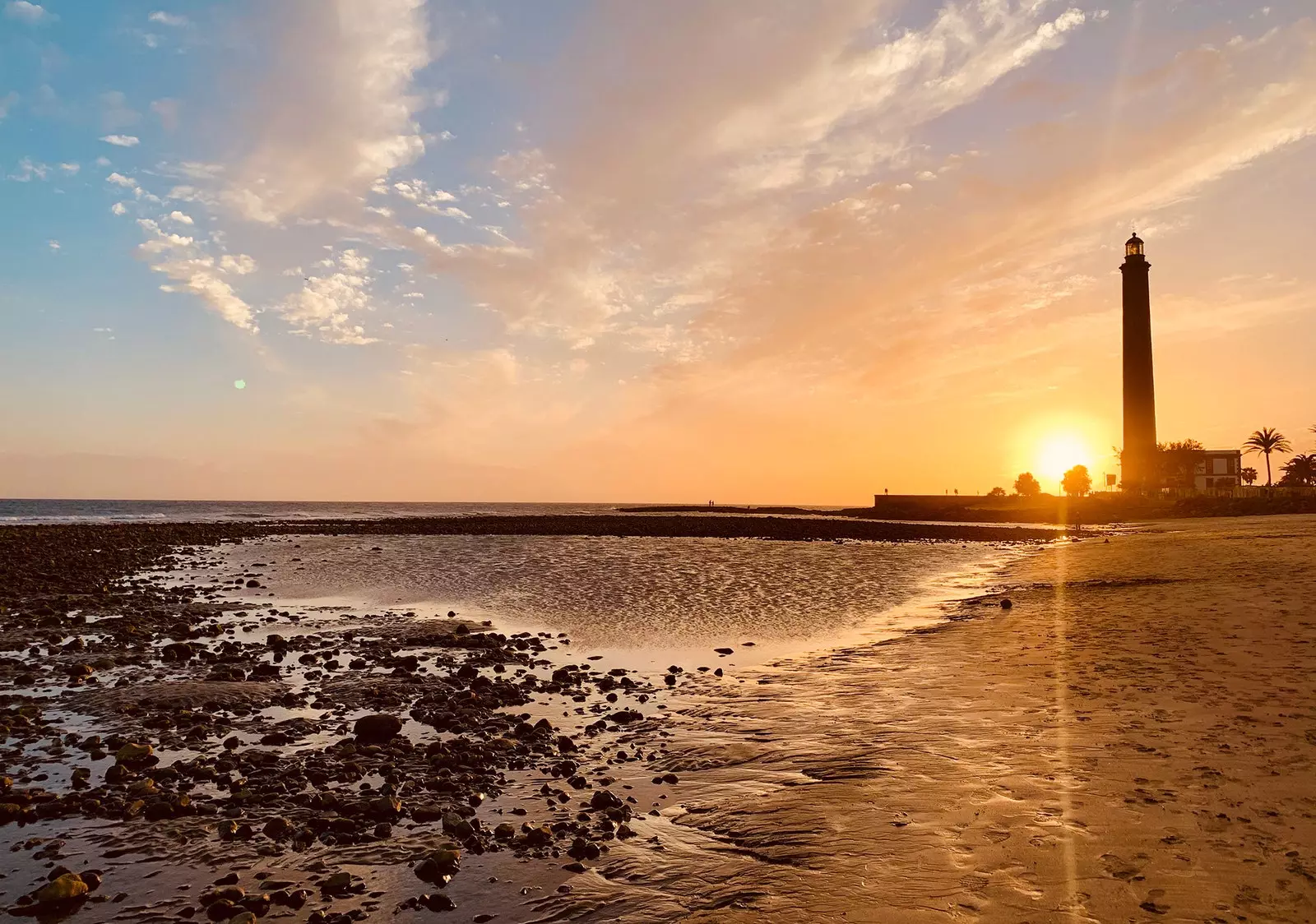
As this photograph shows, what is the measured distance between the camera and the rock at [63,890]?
6133 mm

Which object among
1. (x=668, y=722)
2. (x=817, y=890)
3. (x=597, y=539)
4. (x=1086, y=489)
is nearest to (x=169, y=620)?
(x=668, y=722)

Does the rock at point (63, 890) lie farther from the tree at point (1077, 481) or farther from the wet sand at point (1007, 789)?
the tree at point (1077, 481)

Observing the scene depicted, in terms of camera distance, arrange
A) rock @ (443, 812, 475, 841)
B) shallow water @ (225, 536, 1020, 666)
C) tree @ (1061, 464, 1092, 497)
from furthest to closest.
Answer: tree @ (1061, 464, 1092, 497) → shallow water @ (225, 536, 1020, 666) → rock @ (443, 812, 475, 841)

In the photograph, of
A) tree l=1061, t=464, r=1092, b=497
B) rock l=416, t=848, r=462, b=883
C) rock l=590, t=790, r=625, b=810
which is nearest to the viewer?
rock l=416, t=848, r=462, b=883

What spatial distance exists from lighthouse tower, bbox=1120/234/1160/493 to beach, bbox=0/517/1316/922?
89198 millimetres

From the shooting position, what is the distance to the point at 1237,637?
14.4 m

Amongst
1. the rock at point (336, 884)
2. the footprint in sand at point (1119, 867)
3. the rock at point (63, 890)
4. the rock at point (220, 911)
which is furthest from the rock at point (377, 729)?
the footprint in sand at point (1119, 867)

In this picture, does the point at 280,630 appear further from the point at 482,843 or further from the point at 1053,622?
the point at 1053,622

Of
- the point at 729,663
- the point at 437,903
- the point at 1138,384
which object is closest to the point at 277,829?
the point at 437,903

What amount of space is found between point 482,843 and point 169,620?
18.8m

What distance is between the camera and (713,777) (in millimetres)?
9086

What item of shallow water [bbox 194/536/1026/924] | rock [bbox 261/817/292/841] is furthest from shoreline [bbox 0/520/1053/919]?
shallow water [bbox 194/536/1026/924]

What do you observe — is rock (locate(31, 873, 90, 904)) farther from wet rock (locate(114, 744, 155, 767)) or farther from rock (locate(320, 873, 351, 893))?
wet rock (locate(114, 744, 155, 767))

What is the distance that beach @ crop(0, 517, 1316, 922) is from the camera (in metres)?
6.20
